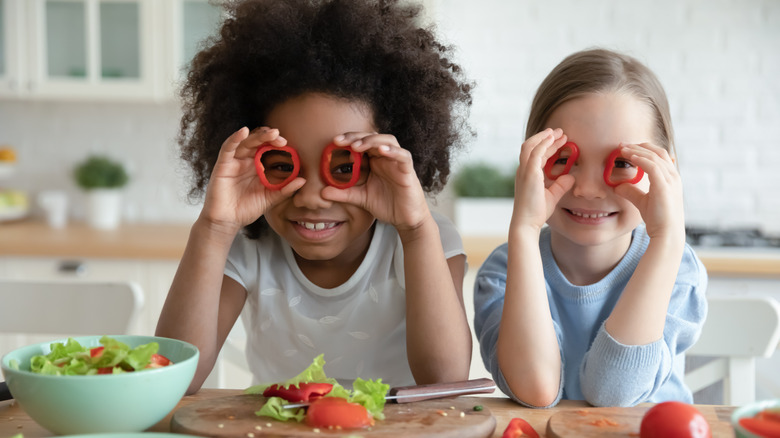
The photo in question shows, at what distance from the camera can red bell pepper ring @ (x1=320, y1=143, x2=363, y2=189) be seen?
1.11 meters

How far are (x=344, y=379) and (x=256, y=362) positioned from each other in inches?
8.1

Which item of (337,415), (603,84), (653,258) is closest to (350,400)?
(337,415)

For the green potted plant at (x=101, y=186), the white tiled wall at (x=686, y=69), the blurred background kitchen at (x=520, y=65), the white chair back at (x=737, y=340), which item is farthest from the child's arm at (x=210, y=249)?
the green potted plant at (x=101, y=186)

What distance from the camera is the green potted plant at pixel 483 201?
284 cm

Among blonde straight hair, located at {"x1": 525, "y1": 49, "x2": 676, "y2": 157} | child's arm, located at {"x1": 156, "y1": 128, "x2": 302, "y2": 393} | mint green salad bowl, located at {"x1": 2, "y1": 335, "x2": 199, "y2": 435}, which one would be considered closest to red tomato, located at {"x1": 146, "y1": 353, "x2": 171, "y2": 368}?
mint green salad bowl, located at {"x1": 2, "y1": 335, "x2": 199, "y2": 435}

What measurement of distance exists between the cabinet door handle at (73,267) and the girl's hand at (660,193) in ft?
6.97

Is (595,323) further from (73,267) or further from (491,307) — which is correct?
(73,267)

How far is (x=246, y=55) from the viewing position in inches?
47.9

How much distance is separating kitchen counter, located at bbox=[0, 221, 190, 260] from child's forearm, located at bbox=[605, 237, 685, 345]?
183 centimetres

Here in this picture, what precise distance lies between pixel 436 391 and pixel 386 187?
375mm

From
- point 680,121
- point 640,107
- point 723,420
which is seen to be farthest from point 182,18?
point 723,420

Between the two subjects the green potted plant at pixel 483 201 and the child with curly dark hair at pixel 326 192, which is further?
the green potted plant at pixel 483 201

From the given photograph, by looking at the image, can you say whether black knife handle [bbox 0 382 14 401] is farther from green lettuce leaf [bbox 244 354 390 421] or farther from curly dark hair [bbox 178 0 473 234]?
curly dark hair [bbox 178 0 473 234]

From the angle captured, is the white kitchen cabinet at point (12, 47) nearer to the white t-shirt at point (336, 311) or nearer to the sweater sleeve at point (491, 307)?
the white t-shirt at point (336, 311)
